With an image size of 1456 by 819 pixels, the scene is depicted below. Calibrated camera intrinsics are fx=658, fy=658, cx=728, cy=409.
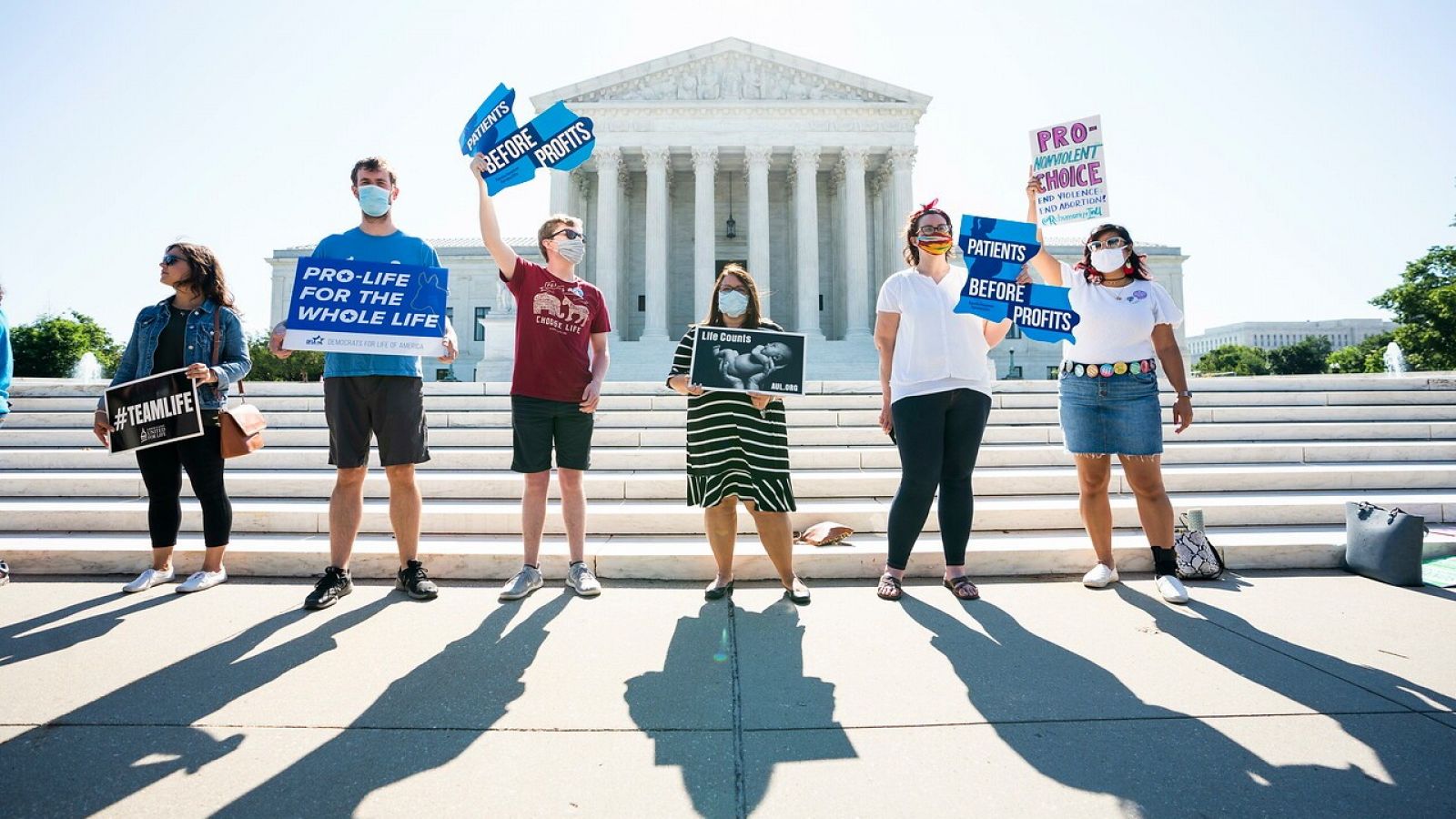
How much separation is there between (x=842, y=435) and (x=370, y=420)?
5088 mm

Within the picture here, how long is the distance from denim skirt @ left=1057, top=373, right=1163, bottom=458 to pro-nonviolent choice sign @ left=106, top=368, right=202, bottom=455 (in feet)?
18.7

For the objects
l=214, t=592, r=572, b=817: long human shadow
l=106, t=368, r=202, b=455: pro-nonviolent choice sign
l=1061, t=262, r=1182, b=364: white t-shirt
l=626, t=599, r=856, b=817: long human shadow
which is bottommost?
l=626, t=599, r=856, b=817: long human shadow

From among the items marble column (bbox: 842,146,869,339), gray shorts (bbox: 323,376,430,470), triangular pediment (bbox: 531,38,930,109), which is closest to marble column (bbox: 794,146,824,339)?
marble column (bbox: 842,146,869,339)

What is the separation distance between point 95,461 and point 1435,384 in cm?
1729

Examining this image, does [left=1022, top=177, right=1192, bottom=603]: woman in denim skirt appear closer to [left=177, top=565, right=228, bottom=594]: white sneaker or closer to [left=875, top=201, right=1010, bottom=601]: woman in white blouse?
[left=875, top=201, right=1010, bottom=601]: woman in white blouse

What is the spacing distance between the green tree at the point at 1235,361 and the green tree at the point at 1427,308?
36.7 m

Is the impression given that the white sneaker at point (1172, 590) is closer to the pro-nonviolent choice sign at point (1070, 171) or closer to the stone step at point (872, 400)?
the pro-nonviolent choice sign at point (1070, 171)

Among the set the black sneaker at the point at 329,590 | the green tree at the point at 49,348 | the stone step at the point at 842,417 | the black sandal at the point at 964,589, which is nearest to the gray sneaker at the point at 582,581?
the black sneaker at the point at 329,590

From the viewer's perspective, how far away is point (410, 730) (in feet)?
8.11

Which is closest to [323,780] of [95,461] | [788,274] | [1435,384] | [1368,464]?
[95,461]

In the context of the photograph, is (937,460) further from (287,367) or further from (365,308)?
(287,367)

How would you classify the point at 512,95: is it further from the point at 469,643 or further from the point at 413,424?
the point at 469,643

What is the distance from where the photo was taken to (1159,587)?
4191 mm

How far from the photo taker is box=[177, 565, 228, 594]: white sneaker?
13.8 ft
